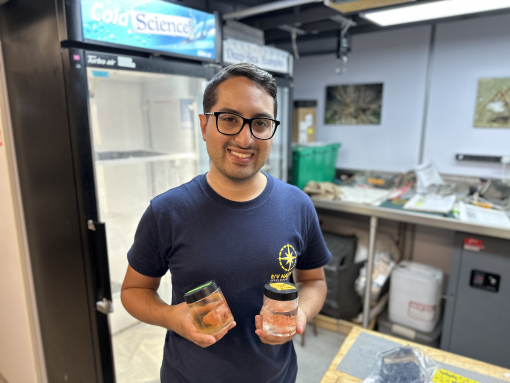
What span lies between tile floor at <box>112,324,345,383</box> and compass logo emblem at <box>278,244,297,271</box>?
4.63 feet

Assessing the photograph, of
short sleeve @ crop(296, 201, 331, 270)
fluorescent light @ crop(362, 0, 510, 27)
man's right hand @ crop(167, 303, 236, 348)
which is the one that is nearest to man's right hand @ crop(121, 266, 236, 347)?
man's right hand @ crop(167, 303, 236, 348)

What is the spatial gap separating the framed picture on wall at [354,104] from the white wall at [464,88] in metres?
0.45

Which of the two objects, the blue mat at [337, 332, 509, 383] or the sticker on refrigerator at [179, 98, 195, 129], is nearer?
→ the blue mat at [337, 332, 509, 383]

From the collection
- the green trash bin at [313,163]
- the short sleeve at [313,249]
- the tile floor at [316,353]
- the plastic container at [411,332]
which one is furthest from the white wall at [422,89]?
the short sleeve at [313,249]

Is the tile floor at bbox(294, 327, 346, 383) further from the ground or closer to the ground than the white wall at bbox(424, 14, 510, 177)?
closer to the ground

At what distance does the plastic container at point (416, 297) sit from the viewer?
8.20 feet

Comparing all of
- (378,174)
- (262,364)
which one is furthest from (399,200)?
(262,364)

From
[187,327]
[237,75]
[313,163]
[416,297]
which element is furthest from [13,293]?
[416,297]

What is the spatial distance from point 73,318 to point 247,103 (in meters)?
1.37

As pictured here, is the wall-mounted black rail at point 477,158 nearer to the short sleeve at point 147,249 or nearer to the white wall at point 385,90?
the white wall at point 385,90

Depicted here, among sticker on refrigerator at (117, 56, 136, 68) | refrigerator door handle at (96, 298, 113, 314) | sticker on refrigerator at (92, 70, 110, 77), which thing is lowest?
refrigerator door handle at (96, 298, 113, 314)

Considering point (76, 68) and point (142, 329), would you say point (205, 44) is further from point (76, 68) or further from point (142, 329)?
point (142, 329)

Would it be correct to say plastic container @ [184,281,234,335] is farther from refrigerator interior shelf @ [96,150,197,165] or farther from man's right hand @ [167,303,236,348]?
refrigerator interior shelf @ [96,150,197,165]

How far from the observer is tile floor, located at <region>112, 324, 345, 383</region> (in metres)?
1.96
